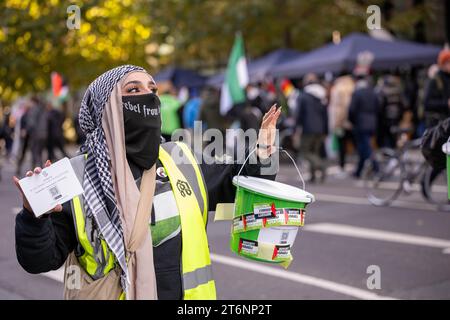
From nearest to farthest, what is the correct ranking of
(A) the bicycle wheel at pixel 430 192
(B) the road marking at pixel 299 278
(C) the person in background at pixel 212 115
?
(B) the road marking at pixel 299 278 → (A) the bicycle wheel at pixel 430 192 → (C) the person in background at pixel 212 115

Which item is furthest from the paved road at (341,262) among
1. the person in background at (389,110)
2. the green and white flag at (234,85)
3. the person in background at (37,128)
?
the person in background at (37,128)

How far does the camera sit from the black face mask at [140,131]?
265cm

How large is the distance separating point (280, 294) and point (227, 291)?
1.48ft

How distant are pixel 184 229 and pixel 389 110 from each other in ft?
50.4

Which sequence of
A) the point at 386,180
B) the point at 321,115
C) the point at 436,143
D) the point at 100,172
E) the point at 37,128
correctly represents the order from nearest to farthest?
1. the point at 100,172
2. the point at 436,143
3. the point at 386,180
4. the point at 321,115
5. the point at 37,128

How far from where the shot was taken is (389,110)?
57.3ft

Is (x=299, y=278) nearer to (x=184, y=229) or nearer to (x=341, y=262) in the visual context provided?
(x=341, y=262)

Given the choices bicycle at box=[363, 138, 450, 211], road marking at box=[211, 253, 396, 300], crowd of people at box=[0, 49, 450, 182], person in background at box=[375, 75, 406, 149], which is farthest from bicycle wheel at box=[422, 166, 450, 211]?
person in background at box=[375, 75, 406, 149]

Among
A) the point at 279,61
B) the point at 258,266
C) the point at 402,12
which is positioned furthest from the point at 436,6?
the point at 258,266

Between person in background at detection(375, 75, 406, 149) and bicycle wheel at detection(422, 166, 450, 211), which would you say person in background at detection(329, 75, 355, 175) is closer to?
person in background at detection(375, 75, 406, 149)

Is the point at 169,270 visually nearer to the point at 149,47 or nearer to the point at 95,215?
the point at 95,215

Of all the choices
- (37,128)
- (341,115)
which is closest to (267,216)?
(341,115)

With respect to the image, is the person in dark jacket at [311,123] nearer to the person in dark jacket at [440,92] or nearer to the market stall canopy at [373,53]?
the market stall canopy at [373,53]

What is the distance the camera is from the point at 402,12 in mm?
25156
